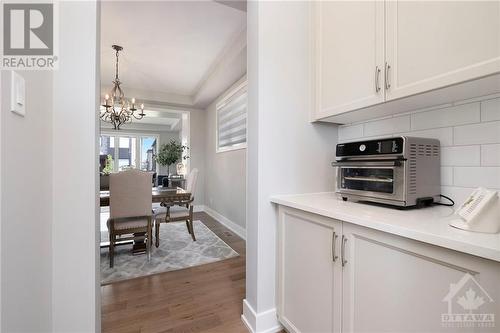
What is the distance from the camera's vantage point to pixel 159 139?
905 centimetres

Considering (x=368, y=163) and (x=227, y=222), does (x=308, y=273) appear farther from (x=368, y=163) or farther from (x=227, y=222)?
(x=227, y=222)

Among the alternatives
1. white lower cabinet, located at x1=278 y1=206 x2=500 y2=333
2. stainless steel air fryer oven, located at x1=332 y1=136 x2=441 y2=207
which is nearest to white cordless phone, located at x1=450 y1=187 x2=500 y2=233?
white lower cabinet, located at x1=278 y1=206 x2=500 y2=333

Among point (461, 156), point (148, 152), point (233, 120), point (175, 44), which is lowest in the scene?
point (461, 156)

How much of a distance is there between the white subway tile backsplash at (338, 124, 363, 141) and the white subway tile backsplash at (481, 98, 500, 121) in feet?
2.11

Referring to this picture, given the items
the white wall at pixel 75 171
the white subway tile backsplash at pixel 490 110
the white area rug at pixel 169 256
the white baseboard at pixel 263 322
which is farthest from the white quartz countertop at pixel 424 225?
the white area rug at pixel 169 256

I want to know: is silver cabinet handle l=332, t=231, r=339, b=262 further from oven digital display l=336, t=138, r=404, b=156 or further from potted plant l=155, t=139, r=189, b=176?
potted plant l=155, t=139, r=189, b=176

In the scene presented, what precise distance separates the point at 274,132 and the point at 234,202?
237 cm

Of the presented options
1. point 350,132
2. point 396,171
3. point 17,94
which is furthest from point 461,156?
point 17,94

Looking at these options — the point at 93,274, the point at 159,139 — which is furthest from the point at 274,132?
the point at 159,139

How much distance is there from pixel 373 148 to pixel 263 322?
127 centimetres

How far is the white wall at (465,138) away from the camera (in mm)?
1029

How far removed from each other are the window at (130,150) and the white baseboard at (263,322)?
26.8 ft

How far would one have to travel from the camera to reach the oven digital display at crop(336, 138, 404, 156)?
3.56 feet

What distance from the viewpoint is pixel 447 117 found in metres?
1.19
